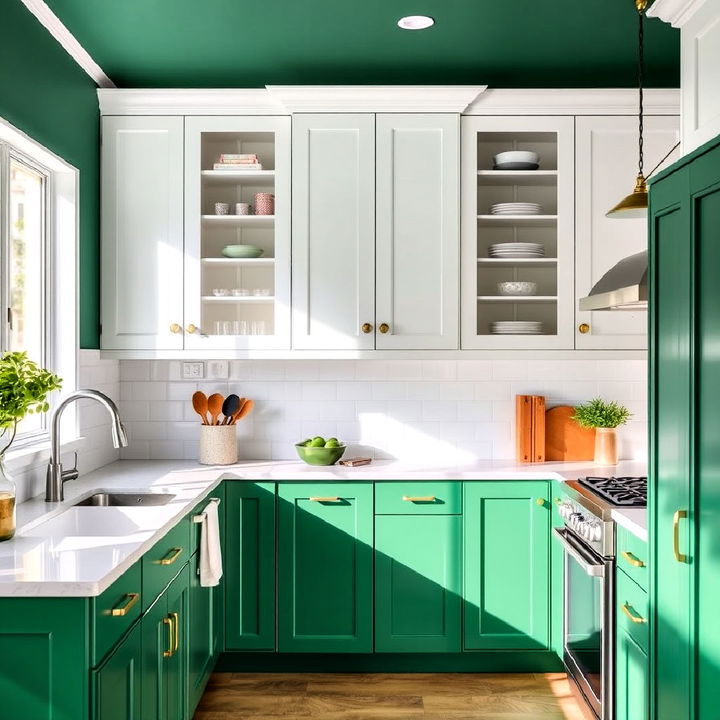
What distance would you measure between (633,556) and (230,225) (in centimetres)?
233

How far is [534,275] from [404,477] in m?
1.17

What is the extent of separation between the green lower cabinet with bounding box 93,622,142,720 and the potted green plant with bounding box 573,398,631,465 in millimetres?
2347

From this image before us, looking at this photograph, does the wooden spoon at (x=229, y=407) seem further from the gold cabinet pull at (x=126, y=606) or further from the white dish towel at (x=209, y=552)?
the gold cabinet pull at (x=126, y=606)

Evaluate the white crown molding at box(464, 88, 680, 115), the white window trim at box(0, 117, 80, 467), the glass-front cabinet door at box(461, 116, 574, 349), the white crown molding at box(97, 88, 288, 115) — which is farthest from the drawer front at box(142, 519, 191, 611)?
the white crown molding at box(464, 88, 680, 115)

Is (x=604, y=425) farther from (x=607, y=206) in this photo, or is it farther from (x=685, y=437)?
(x=685, y=437)

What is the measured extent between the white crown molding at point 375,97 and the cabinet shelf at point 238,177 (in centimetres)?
32

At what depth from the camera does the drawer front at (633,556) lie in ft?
7.90

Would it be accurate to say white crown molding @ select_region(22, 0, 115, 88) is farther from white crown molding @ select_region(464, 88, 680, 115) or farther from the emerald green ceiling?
white crown molding @ select_region(464, 88, 680, 115)

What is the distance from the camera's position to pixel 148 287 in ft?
11.9

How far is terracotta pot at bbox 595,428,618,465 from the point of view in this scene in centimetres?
372

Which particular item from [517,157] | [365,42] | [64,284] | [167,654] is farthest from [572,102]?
[167,654]

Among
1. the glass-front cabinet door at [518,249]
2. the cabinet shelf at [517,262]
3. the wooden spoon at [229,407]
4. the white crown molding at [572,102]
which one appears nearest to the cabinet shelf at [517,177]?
the glass-front cabinet door at [518,249]

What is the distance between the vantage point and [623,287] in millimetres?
2592

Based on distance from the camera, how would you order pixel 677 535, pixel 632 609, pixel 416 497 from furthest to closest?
pixel 416 497
pixel 632 609
pixel 677 535
